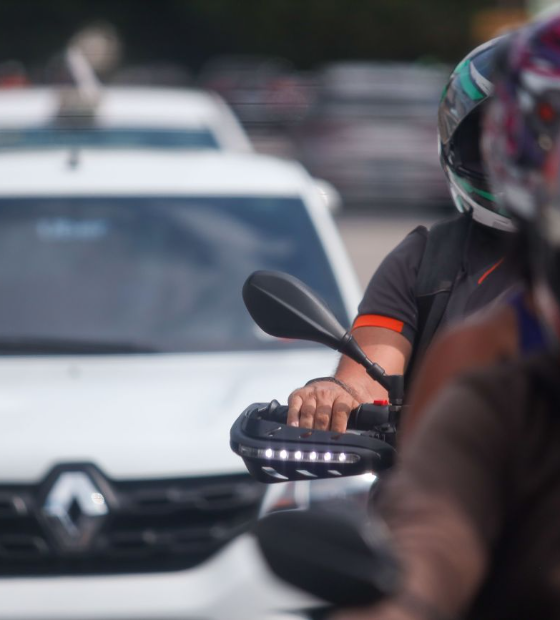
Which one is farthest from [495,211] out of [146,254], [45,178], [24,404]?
[45,178]

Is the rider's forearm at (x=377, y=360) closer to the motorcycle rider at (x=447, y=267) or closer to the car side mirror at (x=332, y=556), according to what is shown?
the motorcycle rider at (x=447, y=267)

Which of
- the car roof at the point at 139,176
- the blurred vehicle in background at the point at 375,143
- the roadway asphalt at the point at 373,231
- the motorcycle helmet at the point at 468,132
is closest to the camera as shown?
the motorcycle helmet at the point at 468,132

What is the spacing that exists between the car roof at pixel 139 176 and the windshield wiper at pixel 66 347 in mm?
675

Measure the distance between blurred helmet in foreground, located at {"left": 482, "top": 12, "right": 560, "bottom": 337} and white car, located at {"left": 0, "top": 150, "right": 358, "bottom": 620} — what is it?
90.1 inches

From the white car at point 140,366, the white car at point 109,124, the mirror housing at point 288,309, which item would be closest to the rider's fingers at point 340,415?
the mirror housing at point 288,309

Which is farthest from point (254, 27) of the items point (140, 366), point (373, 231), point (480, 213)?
point (480, 213)

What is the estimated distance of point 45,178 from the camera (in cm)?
502

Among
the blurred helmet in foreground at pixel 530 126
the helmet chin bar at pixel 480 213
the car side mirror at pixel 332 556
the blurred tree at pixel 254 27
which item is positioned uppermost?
the blurred helmet in foreground at pixel 530 126

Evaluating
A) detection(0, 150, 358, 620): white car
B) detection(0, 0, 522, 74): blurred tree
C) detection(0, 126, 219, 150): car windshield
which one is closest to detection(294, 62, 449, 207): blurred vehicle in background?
detection(0, 126, 219, 150): car windshield

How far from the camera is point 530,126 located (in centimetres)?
147

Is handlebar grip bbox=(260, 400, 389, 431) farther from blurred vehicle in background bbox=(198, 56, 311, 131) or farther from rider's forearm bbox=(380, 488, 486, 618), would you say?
blurred vehicle in background bbox=(198, 56, 311, 131)

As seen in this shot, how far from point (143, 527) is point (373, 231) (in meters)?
13.2

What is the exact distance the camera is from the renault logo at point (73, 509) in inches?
148

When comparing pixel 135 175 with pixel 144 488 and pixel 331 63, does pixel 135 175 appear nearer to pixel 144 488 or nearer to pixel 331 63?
pixel 144 488
